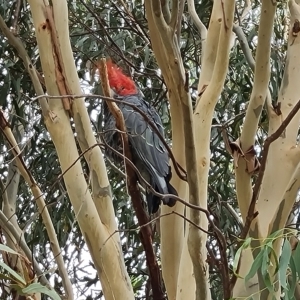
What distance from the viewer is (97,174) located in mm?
1074

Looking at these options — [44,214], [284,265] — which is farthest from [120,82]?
[284,265]

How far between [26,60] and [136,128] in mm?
380

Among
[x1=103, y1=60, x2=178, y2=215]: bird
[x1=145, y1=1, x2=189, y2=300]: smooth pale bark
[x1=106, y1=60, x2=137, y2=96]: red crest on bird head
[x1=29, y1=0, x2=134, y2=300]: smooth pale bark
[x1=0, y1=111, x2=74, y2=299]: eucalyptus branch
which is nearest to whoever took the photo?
[x1=29, y1=0, x2=134, y2=300]: smooth pale bark

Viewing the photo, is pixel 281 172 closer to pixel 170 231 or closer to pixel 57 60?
pixel 170 231

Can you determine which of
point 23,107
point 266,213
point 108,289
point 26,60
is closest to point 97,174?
point 108,289

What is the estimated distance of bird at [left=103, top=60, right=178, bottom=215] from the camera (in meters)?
1.42

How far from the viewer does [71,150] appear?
3.47ft

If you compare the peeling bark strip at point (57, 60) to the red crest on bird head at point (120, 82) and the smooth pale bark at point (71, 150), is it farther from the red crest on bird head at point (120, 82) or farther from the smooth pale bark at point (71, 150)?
the red crest on bird head at point (120, 82)

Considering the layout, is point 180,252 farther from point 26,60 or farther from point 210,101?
point 26,60

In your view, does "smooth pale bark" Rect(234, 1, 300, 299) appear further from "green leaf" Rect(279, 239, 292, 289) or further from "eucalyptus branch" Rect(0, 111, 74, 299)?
"eucalyptus branch" Rect(0, 111, 74, 299)

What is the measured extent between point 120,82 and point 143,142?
1.00ft

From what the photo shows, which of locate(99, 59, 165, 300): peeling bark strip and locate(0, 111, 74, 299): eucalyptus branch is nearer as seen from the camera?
locate(99, 59, 165, 300): peeling bark strip

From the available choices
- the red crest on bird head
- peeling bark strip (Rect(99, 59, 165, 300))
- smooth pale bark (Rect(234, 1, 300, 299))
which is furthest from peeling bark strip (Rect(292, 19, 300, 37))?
the red crest on bird head

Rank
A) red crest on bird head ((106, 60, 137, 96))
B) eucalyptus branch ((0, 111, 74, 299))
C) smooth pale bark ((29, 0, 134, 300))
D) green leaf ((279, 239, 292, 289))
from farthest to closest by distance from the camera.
Answer: red crest on bird head ((106, 60, 137, 96)) → eucalyptus branch ((0, 111, 74, 299)) → smooth pale bark ((29, 0, 134, 300)) → green leaf ((279, 239, 292, 289))
